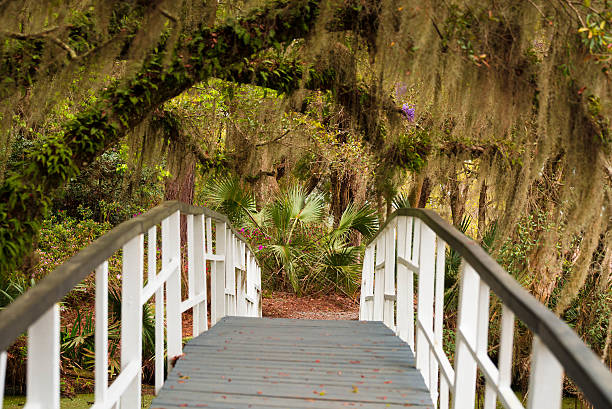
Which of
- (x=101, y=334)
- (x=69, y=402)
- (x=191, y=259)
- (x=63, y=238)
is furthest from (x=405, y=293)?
(x=63, y=238)

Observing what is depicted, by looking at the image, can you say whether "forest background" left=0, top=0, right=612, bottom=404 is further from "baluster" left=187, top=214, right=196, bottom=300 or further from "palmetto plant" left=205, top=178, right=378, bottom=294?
"palmetto plant" left=205, top=178, right=378, bottom=294

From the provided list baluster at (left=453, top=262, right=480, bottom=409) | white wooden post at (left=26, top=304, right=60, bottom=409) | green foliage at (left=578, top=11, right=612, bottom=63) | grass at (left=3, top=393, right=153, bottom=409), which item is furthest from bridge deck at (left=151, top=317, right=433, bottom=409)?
grass at (left=3, top=393, right=153, bottom=409)

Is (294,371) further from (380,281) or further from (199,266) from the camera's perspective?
(380,281)

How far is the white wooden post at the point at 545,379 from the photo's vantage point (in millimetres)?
1126

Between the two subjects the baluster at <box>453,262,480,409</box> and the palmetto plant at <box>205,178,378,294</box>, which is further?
the palmetto plant at <box>205,178,378,294</box>

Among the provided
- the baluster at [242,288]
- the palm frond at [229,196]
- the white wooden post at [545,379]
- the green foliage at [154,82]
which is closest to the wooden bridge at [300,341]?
the white wooden post at [545,379]

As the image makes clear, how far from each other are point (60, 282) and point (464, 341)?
4.48 ft

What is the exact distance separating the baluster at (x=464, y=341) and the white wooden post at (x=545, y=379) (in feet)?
2.53

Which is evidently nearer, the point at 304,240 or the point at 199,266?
the point at 199,266

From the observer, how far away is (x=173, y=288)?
109 inches

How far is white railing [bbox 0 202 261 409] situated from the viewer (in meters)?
1.23

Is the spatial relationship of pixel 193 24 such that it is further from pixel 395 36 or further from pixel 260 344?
pixel 260 344

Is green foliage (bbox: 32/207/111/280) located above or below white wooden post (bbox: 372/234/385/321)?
below

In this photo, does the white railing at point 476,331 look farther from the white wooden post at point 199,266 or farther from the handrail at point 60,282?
the white wooden post at point 199,266
